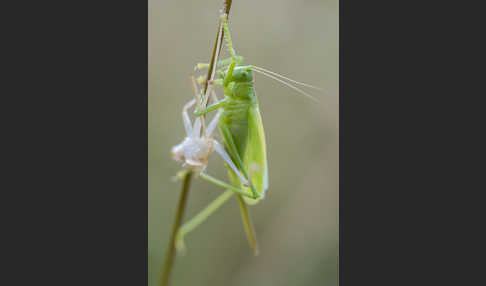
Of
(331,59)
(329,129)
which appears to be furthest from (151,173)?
(331,59)

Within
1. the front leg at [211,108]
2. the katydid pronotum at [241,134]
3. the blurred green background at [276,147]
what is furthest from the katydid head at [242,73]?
the blurred green background at [276,147]

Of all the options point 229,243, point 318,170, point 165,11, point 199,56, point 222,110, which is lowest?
point 229,243

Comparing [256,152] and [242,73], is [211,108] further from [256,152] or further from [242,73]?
[256,152]

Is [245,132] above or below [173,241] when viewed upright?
above

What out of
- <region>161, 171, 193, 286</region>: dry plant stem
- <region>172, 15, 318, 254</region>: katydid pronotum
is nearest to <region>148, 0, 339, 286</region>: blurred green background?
<region>172, 15, 318, 254</region>: katydid pronotum

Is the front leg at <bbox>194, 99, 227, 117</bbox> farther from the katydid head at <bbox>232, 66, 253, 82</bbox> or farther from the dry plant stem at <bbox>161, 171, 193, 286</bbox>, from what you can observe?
the dry plant stem at <bbox>161, 171, 193, 286</bbox>

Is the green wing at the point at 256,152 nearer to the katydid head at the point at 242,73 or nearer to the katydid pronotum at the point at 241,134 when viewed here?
the katydid pronotum at the point at 241,134

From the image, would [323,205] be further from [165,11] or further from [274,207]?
[165,11]

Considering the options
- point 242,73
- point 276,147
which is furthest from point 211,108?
point 276,147
